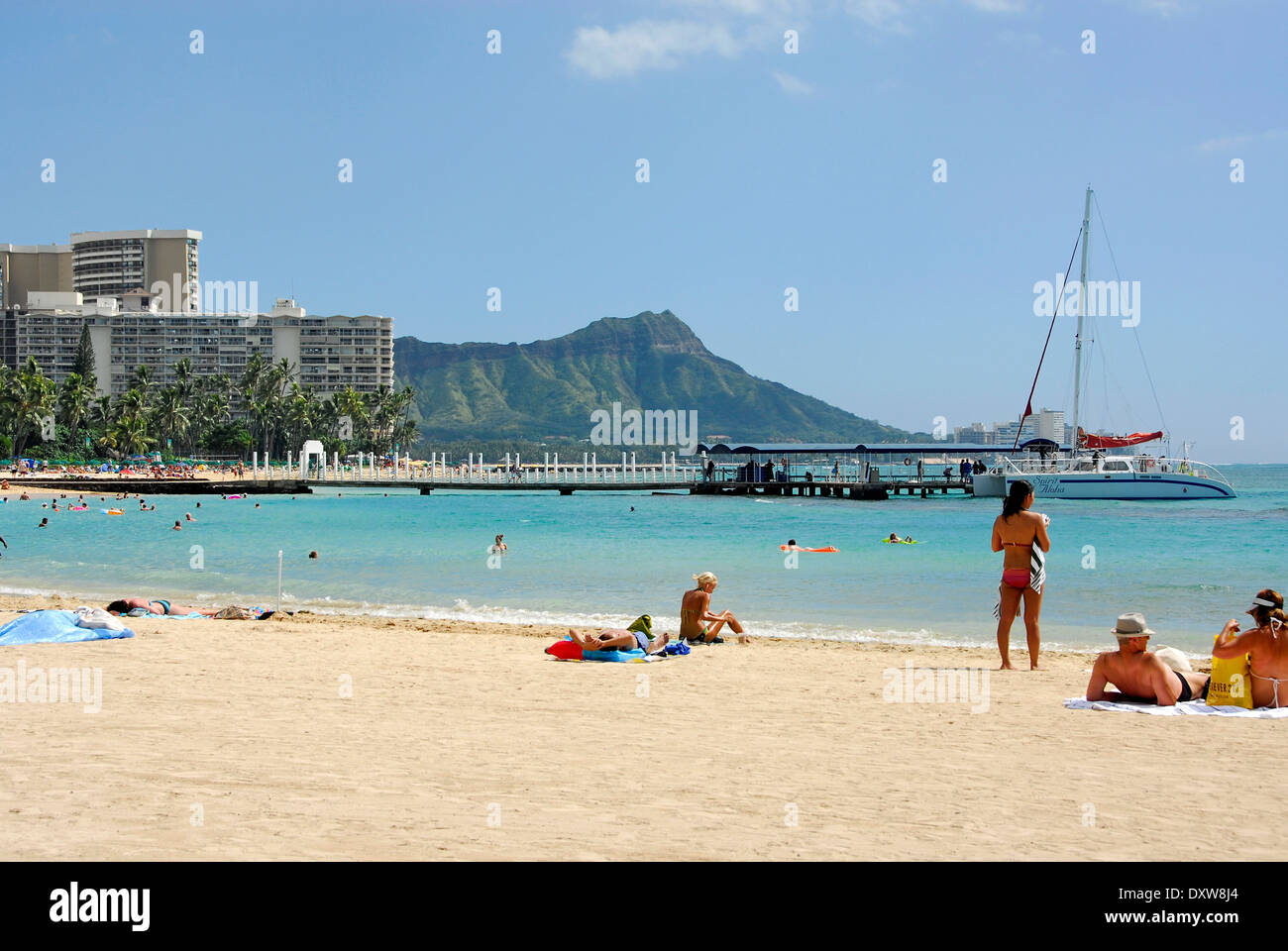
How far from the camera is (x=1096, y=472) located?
66.1 meters

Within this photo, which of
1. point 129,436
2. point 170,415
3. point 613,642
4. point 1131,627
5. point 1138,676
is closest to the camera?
point 1131,627

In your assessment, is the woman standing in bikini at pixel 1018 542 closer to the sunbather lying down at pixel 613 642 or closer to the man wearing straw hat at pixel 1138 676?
the man wearing straw hat at pixel 1138 676

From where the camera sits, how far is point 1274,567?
27875mm

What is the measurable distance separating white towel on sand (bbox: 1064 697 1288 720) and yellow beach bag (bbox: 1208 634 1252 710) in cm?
7

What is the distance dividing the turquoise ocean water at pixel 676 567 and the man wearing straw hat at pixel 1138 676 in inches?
238

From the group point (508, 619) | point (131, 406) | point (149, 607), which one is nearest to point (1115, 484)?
point (508, 619)

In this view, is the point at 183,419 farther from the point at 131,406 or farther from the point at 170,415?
the point at 131,406

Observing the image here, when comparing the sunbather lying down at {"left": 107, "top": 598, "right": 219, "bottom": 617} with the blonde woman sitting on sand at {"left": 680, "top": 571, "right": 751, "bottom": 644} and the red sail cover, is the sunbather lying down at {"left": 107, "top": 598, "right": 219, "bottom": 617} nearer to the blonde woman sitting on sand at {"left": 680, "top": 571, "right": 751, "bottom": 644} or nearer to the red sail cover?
the blonde woman sitting on sand at {"left": 680, "top": 571, "right": 751, "bottom": 644}

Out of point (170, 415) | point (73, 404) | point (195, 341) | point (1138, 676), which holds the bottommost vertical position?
point (1138, 676)

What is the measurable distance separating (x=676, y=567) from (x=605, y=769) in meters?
20.0

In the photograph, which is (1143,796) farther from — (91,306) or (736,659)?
(91,306)

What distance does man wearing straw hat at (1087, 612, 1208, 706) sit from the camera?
28.5ft

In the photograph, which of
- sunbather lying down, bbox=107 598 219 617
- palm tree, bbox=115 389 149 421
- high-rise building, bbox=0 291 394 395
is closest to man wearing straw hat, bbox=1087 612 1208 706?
sunbather lying down, bbox=107 598 219 617
